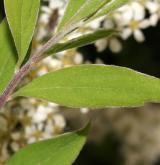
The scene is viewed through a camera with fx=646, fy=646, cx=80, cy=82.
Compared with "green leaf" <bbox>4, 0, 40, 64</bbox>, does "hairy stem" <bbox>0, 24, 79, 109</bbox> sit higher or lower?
lower

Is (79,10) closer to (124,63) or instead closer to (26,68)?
(26,68)

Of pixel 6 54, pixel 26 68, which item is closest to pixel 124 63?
pixel 6 54

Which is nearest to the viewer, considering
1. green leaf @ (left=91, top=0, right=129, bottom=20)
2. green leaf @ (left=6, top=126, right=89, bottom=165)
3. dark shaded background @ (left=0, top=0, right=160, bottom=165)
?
green leaf @ (left=91, top=0, right=129, bottom=20)

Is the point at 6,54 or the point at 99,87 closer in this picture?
the point at 99,87

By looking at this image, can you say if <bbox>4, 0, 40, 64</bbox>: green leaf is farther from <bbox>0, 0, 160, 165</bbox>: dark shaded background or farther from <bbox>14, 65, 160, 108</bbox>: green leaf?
<bbox>0, 0, 160, 165</bbox>: dark shaded background

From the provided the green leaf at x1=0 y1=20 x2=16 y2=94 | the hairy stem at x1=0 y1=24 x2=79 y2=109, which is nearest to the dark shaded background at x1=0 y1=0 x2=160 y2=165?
the green leaf at x1=0 y1=20 x2=16 y2=94
